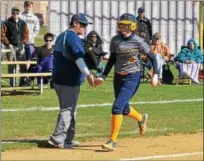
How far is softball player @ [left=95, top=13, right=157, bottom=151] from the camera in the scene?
10094mm

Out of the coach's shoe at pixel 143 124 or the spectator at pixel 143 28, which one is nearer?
the coach's shoe at pixel 143 124

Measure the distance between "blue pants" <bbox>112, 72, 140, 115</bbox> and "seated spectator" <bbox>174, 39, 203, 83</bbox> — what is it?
10072 mm

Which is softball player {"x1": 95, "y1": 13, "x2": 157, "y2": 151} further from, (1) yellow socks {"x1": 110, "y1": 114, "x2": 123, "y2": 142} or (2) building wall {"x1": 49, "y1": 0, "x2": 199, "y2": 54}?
(2) building wall {"x1": 49, "y1": 0, "x2": 199, "y2": 54}

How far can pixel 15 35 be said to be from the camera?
18016mm

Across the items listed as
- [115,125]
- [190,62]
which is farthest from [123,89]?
[190,62]

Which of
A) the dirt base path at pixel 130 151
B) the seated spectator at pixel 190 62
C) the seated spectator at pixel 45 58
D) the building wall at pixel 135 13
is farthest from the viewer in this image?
the building wall at pixel 135 13

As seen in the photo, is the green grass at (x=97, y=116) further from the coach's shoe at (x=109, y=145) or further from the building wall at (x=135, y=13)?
the building wall at (x=135, y=13)

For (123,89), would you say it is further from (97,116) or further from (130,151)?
(97,116)

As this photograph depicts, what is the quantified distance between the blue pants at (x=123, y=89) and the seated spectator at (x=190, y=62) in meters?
10.1

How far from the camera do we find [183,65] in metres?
20.5

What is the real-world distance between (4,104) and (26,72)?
248cm

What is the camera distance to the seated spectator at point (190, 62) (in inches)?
798

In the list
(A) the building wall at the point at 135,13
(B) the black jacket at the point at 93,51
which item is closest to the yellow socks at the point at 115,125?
(B) the black jacket at the point at 93,51

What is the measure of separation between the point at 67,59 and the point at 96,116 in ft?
11.8
